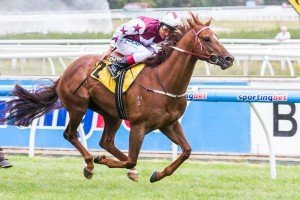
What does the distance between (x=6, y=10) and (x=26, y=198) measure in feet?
69.6

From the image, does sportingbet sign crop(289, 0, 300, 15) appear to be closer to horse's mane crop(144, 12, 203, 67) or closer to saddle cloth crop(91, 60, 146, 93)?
horse's mane crop(144, 12, 203, 67)

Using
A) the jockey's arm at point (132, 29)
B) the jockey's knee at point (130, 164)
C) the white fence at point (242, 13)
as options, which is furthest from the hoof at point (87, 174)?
the white fence at point (242, 13)

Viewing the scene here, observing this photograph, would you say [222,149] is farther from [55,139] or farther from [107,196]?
[107,196]

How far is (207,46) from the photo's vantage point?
746cm

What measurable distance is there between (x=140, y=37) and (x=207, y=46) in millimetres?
838

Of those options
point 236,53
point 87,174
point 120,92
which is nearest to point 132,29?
point 120,92

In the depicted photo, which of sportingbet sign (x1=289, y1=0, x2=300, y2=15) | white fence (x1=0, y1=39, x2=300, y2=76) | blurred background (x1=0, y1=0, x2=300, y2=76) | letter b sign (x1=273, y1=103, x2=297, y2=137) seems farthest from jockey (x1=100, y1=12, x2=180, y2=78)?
blurred background (x1=0, y1=0, x2=300, y2=76)

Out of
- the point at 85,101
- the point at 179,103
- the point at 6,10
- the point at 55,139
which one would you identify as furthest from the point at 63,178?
the point at 6,10

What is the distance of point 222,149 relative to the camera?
10.0 metres

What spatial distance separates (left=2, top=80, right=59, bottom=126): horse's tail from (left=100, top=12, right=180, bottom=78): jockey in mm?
800

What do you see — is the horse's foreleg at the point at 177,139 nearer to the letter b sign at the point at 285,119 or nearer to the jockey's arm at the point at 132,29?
the jockey's arm at the point at 132,29

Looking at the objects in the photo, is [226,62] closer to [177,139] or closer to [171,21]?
[171,21]

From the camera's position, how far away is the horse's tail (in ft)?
28.6

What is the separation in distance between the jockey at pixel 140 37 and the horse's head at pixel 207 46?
0.27 meters
